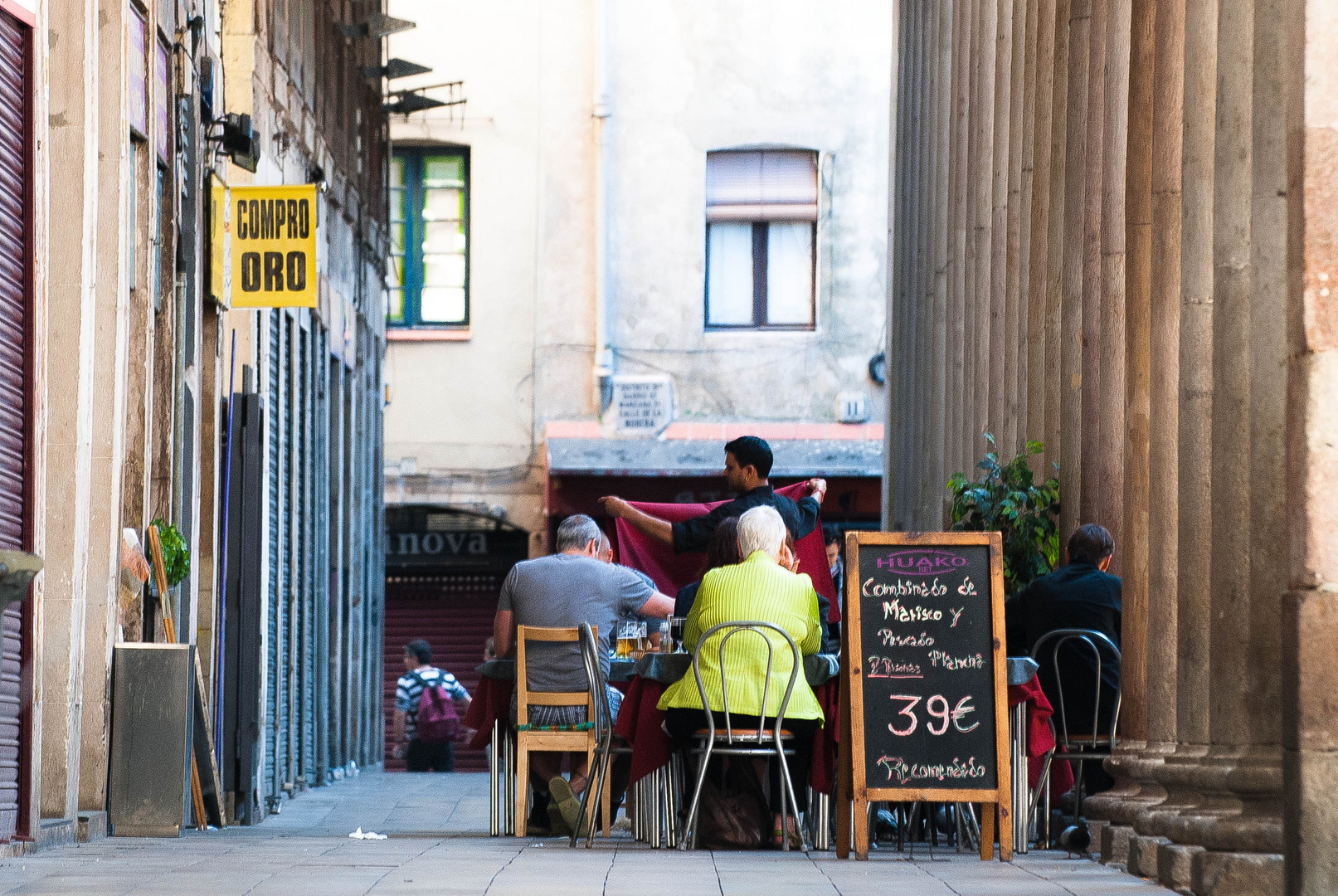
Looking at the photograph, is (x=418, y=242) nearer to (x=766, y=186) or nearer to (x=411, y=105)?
(x=411, y=105)

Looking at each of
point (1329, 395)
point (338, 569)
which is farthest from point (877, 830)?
point (338, 569)

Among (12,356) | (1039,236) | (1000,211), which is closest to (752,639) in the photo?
(12,356)

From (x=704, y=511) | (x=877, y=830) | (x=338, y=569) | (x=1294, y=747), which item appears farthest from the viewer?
(x=338, y=569)

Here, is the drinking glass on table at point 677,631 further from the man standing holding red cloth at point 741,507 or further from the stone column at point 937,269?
the stone column at point 937,269

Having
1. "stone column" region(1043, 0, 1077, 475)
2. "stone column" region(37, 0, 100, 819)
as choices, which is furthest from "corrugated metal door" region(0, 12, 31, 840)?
"stone column" region(1043, 0, 1077, 475)

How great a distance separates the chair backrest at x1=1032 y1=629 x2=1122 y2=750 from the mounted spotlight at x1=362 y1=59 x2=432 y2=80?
11.7 metres

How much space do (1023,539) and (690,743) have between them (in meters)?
3.39

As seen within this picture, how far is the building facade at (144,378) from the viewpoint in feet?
28.0

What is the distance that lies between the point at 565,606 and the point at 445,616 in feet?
48.0

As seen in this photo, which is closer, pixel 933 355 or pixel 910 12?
pixel 933 355

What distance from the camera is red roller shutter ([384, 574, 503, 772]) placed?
24.2 metres

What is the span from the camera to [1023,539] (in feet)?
37.2

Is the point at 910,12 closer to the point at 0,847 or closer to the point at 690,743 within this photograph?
the point at 690,743

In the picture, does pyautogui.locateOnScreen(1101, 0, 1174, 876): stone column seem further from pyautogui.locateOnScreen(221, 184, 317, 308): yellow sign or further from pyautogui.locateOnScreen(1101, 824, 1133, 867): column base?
pyautogui.locateOnScreen(221, 184, 317, 308): yellow sign
